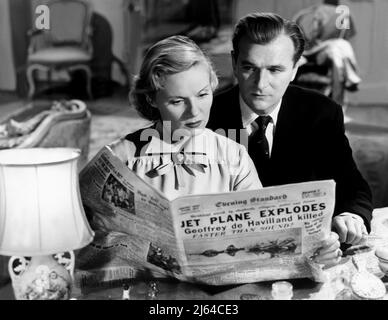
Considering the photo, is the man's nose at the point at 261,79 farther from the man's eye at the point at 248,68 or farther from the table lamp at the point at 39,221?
the table lamp at the point at 39,221

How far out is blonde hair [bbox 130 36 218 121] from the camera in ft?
5.41

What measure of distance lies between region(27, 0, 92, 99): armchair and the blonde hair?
31 cm

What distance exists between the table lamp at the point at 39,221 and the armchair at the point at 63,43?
62cm

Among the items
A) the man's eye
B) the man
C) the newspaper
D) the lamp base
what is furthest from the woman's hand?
the lamp base

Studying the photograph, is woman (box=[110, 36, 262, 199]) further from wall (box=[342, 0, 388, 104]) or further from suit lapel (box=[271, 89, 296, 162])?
wall (box=[342, 0, 388, 104])

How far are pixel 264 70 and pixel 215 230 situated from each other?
492 mm

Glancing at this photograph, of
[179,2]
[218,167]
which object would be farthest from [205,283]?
[179,2]

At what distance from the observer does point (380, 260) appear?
5.11ft

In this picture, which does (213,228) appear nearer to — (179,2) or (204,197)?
(204,197)

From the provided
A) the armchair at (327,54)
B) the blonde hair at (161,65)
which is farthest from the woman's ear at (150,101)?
the armchair at (327,54)

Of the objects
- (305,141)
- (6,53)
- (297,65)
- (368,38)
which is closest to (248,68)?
(297,65)

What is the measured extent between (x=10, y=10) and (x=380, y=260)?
1.37 metres

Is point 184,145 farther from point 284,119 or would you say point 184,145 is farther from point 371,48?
point 371,48

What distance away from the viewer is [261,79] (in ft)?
5.64
